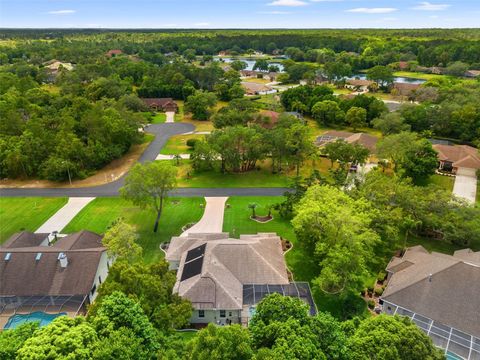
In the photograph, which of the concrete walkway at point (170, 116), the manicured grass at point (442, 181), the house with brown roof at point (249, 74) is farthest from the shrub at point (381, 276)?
the house with brown roof at point (249, 74)

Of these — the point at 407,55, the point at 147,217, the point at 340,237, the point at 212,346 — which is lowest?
the point at 147,217

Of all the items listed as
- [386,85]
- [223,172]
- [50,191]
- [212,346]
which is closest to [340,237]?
[212,346]

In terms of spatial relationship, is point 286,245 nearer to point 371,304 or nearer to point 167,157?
point 371,304

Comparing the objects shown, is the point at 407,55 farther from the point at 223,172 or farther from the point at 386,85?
the point at 223,172

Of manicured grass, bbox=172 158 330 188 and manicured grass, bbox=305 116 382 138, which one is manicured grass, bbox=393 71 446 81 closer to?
manicured grass, bbox=305 116 382 138

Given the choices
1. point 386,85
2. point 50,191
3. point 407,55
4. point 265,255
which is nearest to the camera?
point 265,255

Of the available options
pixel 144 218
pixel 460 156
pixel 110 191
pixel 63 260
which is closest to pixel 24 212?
pixel 110 191

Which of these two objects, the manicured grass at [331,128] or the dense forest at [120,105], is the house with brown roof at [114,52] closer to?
the dense forest at [120,105]
